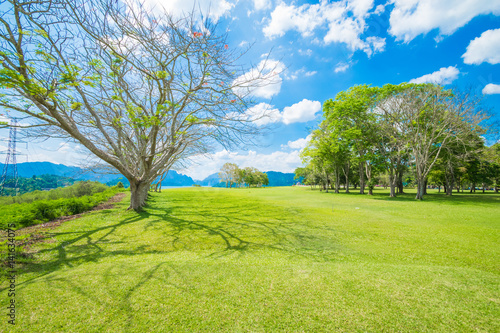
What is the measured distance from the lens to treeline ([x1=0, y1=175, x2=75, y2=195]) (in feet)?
36.8

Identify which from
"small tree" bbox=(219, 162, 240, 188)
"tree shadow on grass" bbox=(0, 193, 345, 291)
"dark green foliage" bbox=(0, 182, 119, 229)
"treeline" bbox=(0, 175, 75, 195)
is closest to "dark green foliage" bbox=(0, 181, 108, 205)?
"dark green foliage" bbox=(0, 182, 119, 229)

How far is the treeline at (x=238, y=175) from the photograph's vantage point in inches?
2677

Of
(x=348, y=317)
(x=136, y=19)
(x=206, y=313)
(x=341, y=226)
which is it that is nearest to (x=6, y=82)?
(x=136, y=19)

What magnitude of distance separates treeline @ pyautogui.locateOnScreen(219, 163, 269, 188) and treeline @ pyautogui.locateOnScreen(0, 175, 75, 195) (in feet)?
169

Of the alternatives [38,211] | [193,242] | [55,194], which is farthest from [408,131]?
[55,194]

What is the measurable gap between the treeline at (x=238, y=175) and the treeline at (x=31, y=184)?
51.4 meters

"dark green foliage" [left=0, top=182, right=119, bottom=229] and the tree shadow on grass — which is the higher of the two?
"dark green foliage" [left=0, top=182, right=119, bottom=229]

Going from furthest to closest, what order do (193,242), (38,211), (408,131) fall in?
(408,131) → (38,211) → (193,242)

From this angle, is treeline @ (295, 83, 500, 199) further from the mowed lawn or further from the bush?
the bush

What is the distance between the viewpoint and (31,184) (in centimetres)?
1512

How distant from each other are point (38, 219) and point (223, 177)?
62.2 meters

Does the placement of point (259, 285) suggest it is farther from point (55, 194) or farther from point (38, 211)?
point (55, 194)

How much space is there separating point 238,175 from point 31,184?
187 feet

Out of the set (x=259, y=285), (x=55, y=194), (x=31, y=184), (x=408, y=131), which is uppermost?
(x=408, y=131)
